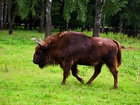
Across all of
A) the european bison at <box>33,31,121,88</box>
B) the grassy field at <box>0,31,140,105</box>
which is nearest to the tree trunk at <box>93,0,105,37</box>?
the grassy field at <box>0,31,140,105</box>

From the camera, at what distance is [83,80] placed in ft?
32.6

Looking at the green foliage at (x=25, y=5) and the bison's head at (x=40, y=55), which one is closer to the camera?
the bison's head at (x=40, y=55)

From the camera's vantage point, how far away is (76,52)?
939 centimetres

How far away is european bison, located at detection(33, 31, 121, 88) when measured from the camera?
30.8 feet

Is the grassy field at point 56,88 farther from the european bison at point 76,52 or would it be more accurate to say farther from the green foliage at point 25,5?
the green foliage at point 25,5

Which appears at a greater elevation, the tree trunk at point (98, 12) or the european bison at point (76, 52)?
the tree trunk at point (98, 12)

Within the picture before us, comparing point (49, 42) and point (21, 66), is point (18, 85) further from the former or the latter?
point (21, 66)

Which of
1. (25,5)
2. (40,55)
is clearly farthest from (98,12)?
(40,55)

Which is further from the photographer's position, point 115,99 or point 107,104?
point 115,99

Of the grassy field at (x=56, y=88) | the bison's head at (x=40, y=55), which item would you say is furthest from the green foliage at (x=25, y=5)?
the bison's head at (x=40, y=55)

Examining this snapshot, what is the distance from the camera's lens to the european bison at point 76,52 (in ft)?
30.8

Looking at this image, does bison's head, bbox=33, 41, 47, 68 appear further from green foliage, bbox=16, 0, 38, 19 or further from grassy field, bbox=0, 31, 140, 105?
green foliage, bbox=16, 0, 38, 19

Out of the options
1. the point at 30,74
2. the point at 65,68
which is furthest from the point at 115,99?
the point at 30,74

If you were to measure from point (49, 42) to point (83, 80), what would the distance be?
1.58 m
